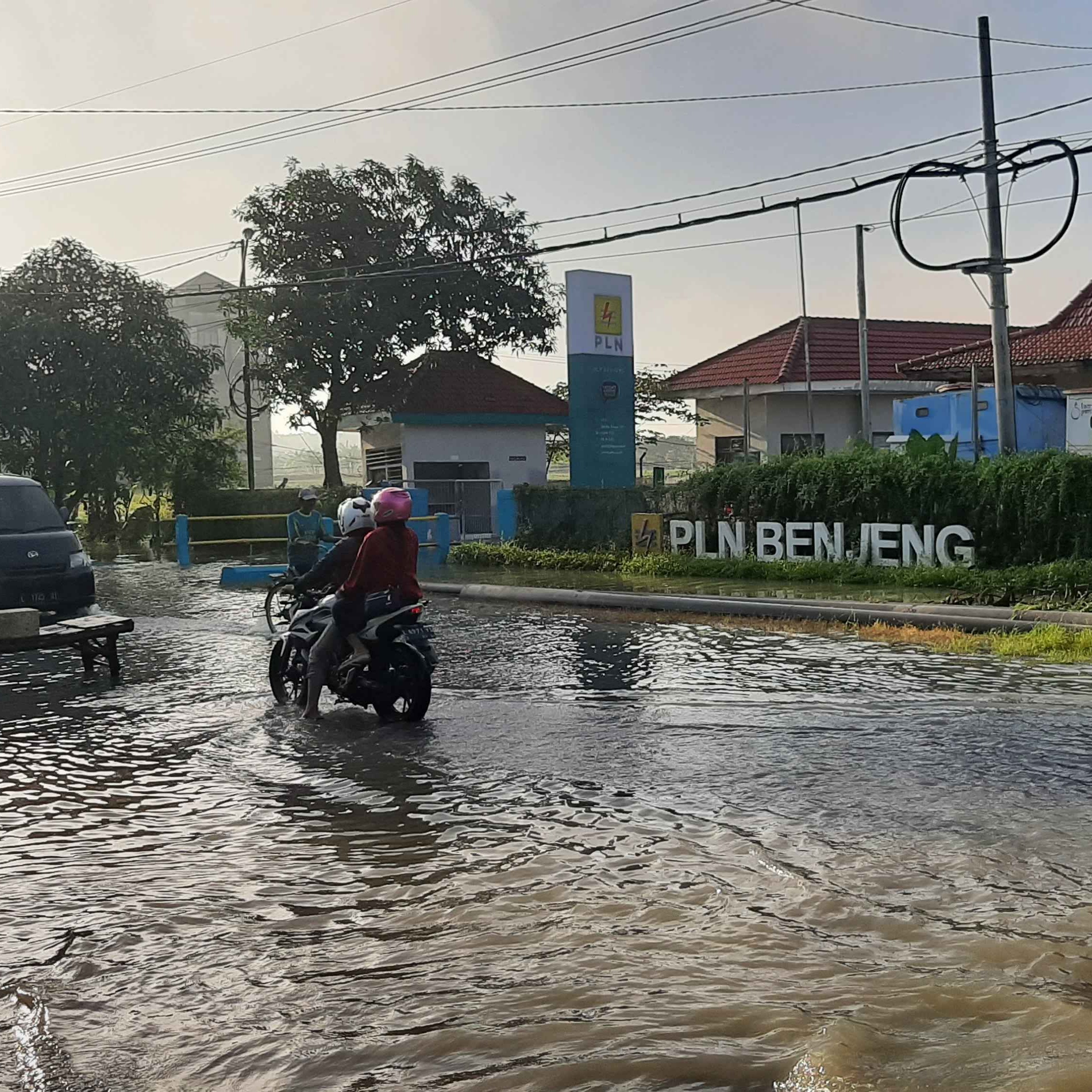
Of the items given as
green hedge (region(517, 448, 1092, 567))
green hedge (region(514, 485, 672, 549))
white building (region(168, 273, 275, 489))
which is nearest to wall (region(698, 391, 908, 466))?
green hedge (region(514, 485, 672, 549))

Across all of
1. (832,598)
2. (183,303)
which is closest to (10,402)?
(832,598)

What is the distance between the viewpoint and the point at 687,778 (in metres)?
7.17

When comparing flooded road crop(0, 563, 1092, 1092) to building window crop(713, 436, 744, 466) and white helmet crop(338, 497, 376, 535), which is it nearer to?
white helmet crop(338, 497, 376, 535)

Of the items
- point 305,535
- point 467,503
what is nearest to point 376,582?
point 305,535

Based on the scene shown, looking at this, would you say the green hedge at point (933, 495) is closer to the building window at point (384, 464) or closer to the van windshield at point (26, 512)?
the van windshield at point (26, 512)

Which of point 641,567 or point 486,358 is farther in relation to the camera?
point 486,358

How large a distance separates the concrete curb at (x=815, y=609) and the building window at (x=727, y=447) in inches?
784

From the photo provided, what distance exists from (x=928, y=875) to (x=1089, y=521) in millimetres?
13112

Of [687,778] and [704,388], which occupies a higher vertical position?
[704,388]

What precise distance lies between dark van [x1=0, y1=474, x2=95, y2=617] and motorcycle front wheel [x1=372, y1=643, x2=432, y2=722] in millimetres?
5644

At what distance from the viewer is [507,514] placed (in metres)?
26.6

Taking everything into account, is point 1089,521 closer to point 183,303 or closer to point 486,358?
point 486,358

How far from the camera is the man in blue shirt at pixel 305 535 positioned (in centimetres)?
1470

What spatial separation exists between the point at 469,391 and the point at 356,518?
30.2 m
